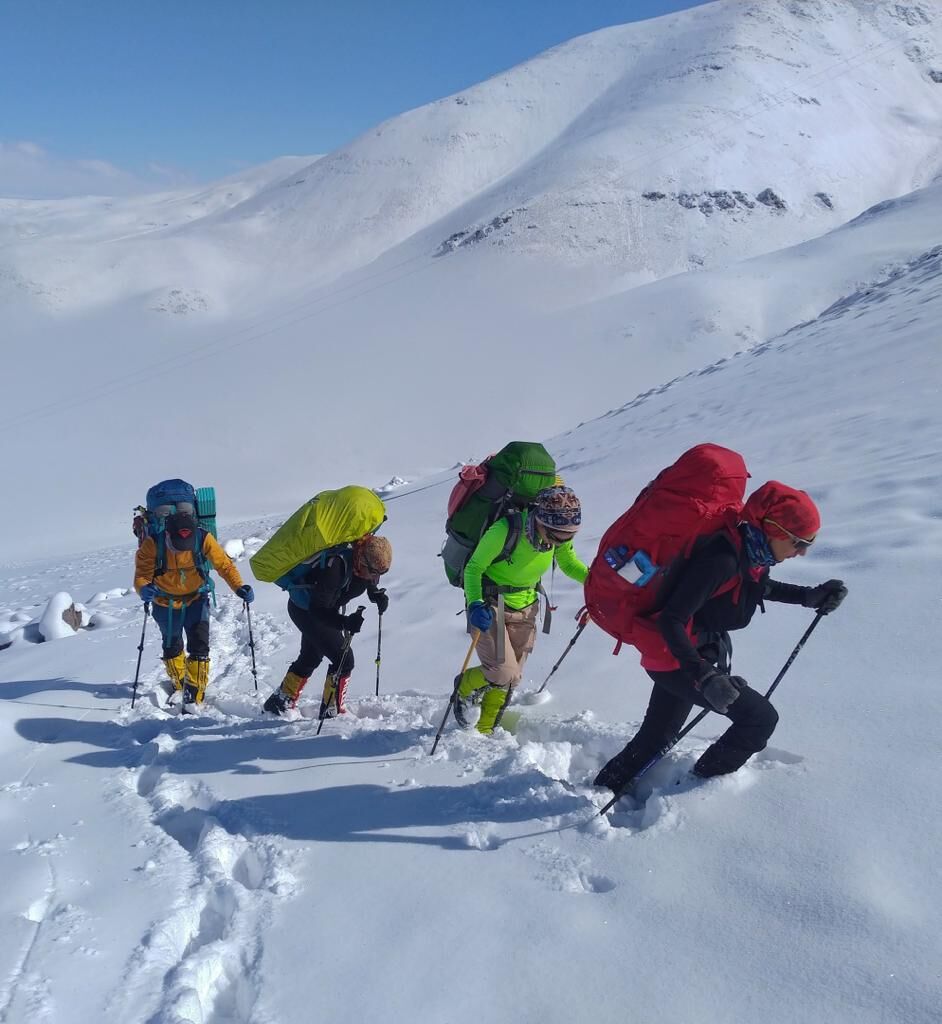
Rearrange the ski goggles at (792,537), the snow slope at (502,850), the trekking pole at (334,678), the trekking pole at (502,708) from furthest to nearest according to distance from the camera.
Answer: the trekking pole at (334,678)
the trekking pole at (502,708)
the ski goggles at (792,537)
the snow slope at (502,850)

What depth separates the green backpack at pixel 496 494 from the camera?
4477 millimetres

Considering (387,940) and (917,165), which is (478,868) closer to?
(387,940)

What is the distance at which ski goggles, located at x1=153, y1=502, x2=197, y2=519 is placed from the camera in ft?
19.4

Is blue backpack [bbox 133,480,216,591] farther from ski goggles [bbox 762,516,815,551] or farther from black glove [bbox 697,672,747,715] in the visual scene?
ski goggles [bbox 762,516,815,551]

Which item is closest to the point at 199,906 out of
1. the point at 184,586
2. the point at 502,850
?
the point at 502,850

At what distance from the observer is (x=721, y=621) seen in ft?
11.2

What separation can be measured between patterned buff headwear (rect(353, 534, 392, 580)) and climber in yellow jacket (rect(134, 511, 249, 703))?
1361mm

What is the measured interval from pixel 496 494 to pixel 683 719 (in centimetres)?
170

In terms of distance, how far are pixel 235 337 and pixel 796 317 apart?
34739 millimetres

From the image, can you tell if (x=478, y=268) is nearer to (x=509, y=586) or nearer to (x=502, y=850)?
(x=509, y=586)

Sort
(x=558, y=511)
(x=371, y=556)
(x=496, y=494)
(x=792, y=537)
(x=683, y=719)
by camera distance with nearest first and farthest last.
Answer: (x=792, y=537) → (x=683, y=719) → (x=558, y=511) → (x=496, y=494) → (x=371, y=556)

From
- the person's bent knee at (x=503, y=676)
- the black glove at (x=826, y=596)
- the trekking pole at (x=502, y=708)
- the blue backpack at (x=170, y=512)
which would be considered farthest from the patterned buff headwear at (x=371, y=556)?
the black glove at (x=826, y=596)

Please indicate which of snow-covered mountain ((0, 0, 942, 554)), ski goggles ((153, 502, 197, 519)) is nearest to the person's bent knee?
ski goggles ((153, 502, 197, 519))

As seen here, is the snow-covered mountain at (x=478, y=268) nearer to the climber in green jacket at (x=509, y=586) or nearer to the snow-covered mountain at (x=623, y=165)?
the snow-covered mountain at (x=623, y=165)
